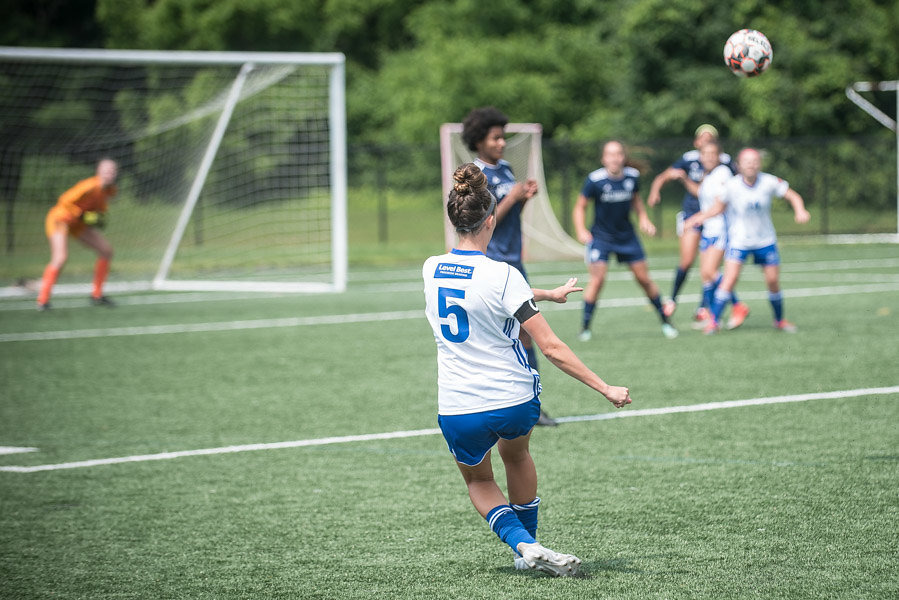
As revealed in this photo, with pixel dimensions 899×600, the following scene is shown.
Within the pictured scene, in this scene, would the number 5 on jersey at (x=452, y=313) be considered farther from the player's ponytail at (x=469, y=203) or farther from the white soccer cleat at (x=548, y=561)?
the white soccer cleat at (x=548, y=561)

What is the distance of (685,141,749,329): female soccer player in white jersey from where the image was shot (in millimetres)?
12625

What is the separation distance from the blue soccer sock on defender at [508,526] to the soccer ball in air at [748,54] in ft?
14.1

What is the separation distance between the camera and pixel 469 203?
4402 mm

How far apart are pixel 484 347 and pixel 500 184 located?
346 centimetres

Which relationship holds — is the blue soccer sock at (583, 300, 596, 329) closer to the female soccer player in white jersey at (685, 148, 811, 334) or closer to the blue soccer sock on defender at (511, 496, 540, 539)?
the female soccer player in white jersey at (685, 148, 811, 334)

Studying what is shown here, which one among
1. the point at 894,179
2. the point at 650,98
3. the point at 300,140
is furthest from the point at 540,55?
the point at 300,140

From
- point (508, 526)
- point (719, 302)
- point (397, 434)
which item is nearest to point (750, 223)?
point (719, 302)

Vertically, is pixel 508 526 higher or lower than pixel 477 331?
lower

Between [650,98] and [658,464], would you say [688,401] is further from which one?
[650,98]

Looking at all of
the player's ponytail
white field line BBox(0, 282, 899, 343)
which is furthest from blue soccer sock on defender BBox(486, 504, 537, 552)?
white field line BBox(0, 282, 899, 343)

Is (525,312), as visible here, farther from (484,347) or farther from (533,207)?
(533,207)

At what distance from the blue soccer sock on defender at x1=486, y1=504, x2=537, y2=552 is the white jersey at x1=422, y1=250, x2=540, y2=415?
48 centimetres

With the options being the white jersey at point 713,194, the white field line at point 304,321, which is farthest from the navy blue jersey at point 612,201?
the white field line at point 304,321

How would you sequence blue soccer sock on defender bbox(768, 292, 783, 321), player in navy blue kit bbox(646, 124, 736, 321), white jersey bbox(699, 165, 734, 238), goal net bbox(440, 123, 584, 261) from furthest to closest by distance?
goal net bbox(440, 123, 584, 261) < player in navy blue kit bbox(646, 124, 736, 321) < white jersey bbox(699, 165, 734, 238) < blue soccer sock on defender bbox(768, 292, 783, 321)
